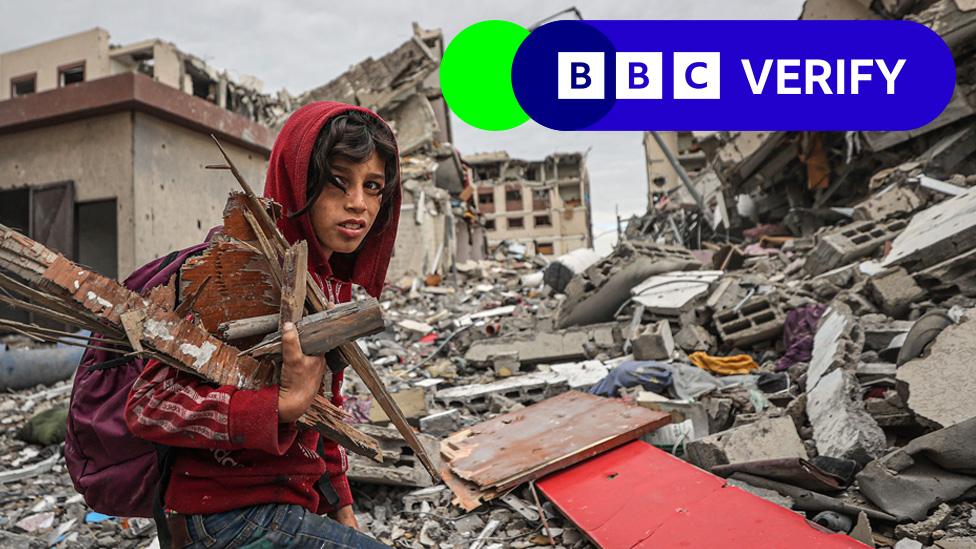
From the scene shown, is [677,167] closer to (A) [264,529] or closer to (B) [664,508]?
(B) [664,508]

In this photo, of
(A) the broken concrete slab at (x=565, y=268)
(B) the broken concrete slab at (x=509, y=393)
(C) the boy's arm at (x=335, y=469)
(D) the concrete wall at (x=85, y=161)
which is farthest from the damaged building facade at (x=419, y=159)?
(C) the boy's arm at (x=335, y=469)

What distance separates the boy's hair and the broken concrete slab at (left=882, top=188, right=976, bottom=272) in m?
6.82

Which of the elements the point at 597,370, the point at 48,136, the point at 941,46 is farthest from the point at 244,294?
the point at 941,46

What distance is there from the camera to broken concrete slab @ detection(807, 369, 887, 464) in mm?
3364

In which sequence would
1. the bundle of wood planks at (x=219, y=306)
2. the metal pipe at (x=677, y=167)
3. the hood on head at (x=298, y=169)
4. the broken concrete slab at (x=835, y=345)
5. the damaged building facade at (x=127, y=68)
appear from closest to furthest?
the bundle of wood planks at (x=219, y=306) → the hood on head at (x=298, y=169) → the broken concrete slab at (x=835, y=345) → the metal pipe at (x=677, y=167) → the damaged building facade at (x=127, y=68)

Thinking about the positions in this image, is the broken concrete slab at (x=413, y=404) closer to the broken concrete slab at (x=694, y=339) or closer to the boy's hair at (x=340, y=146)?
the broken concrete slab at (x=694, y=339)

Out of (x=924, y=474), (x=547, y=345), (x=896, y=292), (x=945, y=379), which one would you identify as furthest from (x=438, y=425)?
(x=896, y=292)

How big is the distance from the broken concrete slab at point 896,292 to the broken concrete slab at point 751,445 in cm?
319

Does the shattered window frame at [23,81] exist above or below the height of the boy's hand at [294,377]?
above

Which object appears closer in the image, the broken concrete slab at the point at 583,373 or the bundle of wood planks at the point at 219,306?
the bundle of wood planks at the point at 219,306

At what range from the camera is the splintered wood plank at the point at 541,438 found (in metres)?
3.63

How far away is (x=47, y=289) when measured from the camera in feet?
3.19

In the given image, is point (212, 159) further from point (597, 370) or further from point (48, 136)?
point (597, 370)

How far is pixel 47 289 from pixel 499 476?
3086 mm
